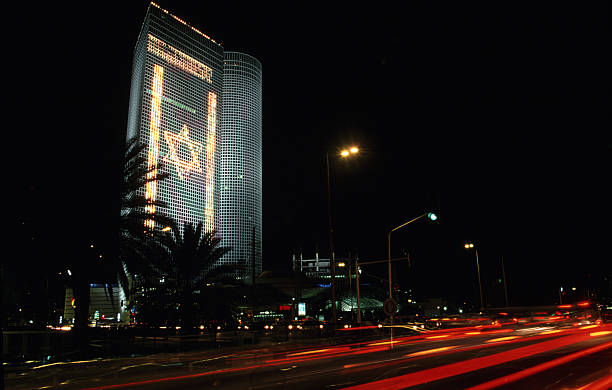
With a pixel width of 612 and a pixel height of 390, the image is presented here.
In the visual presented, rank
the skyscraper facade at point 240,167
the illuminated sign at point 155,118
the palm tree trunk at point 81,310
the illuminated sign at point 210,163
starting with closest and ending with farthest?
the palm tree trunk at point 81,310 → the illuminated sign at point 155,118 → the illuminated sign at point 210,163 → the skyscraper facade at point 240,167

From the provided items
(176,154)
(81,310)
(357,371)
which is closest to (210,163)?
(176,154)

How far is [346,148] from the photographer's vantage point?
→ 68.9 ft

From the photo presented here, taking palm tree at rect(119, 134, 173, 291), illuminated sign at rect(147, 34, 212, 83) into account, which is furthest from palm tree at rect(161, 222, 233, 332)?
illuminated sign at rect(147, 34, 212, 83)

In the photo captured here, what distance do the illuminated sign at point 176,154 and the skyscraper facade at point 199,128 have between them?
33cm

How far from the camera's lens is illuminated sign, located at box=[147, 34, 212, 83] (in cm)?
16000

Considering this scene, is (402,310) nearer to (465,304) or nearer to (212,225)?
(465,304)

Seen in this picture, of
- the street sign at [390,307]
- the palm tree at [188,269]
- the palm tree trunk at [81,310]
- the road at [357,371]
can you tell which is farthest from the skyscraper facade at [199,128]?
the road at [357,371]

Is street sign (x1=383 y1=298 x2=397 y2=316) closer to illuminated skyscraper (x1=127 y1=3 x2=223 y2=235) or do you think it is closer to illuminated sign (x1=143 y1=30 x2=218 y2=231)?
illuminated skyscraper (x1=127 y1=3 x2=223 y2=235)

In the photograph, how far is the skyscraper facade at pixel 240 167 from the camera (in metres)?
176

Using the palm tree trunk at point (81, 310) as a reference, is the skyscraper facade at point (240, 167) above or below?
above

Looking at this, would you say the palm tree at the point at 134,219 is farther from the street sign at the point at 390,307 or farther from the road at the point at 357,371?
the street sign at the point at 390,307

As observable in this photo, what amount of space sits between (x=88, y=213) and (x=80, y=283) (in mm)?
3398

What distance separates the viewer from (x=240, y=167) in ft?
601

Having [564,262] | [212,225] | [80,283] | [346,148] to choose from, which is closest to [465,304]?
[564,262]
